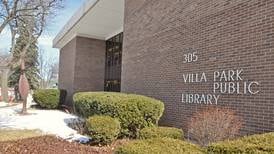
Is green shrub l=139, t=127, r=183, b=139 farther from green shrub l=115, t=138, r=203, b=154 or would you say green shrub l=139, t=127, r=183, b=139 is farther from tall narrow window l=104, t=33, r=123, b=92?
tall narrow window l=104, t=33, r=123, b=92

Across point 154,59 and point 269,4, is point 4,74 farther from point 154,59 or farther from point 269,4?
point 269,4

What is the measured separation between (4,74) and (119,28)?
16.9m

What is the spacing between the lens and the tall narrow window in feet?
73.2

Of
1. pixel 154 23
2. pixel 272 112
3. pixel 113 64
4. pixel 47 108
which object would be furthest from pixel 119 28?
pixel 272 112

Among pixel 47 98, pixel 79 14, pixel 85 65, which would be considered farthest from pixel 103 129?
pixel 85 65

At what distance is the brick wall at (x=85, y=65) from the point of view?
2383 centimetres

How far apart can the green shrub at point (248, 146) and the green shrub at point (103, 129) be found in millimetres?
4565

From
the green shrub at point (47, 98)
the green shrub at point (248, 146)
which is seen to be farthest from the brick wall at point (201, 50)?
the green shrub at point (47, 98)

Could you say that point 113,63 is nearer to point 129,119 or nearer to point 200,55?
point 129,119

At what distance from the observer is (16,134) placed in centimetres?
1068

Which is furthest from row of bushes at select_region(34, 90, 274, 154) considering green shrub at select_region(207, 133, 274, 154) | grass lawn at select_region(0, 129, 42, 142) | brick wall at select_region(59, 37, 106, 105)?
brick wall at select_region(59, 37, 106, 105)

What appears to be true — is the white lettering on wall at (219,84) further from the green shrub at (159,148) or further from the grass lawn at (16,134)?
the grass lawn at (16,134)

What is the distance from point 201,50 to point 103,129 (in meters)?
3.20

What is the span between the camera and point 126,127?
30.7ft
